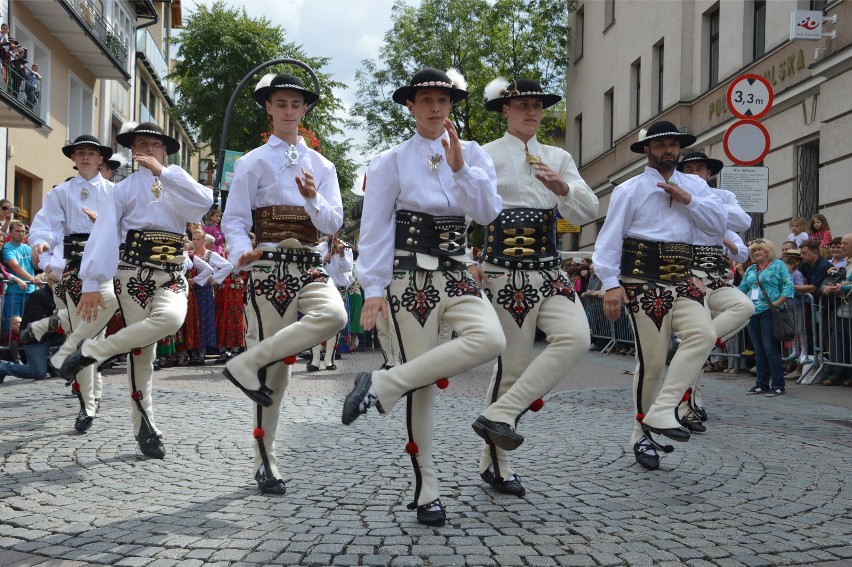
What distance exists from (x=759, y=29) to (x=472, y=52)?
2135 centimetres

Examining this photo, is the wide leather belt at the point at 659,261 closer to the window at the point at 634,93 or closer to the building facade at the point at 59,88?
the building facade at the point at 59,88

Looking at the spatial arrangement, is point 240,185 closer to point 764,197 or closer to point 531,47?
point 764,197

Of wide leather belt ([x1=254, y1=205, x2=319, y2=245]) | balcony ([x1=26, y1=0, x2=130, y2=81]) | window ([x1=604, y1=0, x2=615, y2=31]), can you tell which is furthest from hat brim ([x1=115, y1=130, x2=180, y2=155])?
window ([x1=604, y1=0, x2=615, y2=31])

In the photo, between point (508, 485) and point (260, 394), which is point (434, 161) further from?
point (508, 485)

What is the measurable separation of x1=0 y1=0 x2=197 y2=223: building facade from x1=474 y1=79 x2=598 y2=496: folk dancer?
14635mm

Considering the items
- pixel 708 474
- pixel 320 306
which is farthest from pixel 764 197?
pixel 320 306

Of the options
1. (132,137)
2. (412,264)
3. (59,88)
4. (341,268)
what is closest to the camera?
(412,264)

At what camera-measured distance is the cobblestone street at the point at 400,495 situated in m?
4.48

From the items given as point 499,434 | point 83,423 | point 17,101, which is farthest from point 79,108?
point 499,434

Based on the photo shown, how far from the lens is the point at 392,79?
4228 centimetres

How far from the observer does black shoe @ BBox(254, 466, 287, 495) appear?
223 inches

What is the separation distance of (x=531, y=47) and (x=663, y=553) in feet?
117

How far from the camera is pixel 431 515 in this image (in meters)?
4.95

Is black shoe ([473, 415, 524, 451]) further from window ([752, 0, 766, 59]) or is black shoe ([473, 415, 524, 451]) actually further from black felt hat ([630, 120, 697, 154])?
window ([752, 0, 766, 59])
